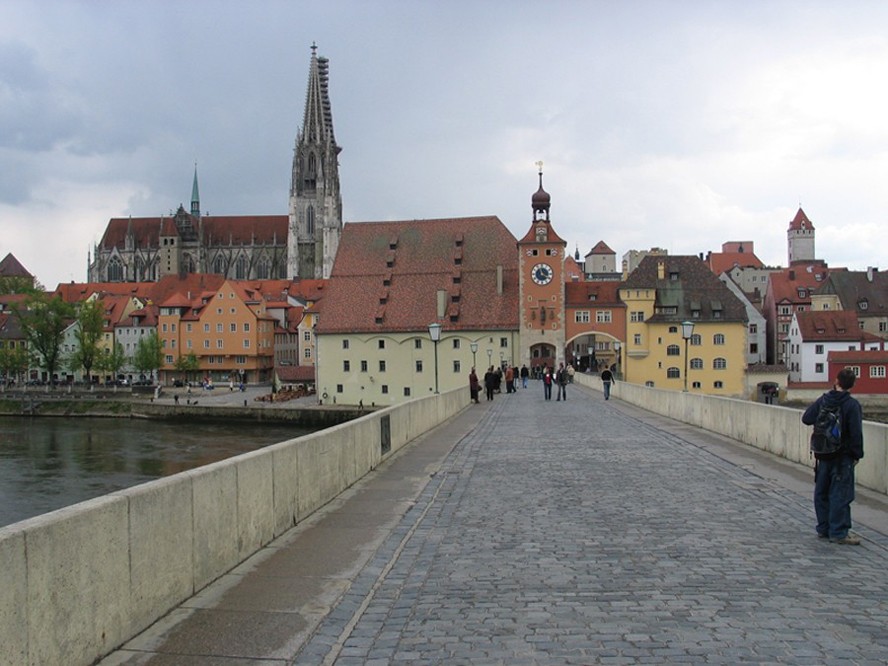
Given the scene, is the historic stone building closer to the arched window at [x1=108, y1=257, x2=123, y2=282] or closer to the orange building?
the arched window at [x1=108, y1=257, x2=123, y2=282]

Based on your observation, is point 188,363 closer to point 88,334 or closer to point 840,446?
point 88,334

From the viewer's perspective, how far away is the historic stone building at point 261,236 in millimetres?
160125

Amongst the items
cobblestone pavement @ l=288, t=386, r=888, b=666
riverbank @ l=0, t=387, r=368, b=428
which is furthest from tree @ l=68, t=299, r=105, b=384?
cobblestone pavement @ l=288, t=386, r=888, b=666

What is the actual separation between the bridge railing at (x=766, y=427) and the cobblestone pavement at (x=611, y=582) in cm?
107

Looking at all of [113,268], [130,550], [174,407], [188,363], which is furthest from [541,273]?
[113,268]

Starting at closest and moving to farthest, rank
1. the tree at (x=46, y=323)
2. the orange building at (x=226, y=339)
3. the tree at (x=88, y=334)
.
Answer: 1. the tree at (x=46, y=323)
2. the tree at (x=88, y=334)
3. the orange building at (x=226, y=339)

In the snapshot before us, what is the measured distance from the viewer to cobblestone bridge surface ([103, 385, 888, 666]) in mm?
5730

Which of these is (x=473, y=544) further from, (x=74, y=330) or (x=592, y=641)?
(x=74, y=330)

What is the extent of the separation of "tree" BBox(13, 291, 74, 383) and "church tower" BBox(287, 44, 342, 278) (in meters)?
56.2

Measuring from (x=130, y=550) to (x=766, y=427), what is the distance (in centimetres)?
1341

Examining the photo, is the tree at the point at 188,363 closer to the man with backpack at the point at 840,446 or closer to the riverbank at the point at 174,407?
the riverbank at the point at 174,407

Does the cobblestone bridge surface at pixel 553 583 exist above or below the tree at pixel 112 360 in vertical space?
below

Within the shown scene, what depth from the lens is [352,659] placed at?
221 inches

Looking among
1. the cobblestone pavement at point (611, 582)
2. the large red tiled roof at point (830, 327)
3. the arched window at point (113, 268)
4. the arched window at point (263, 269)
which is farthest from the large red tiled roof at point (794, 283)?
the arched window at point (113, 268)
